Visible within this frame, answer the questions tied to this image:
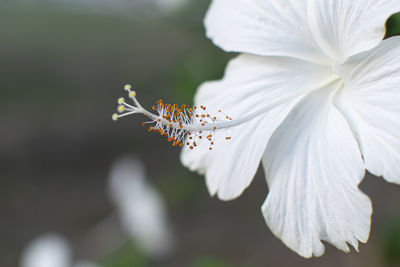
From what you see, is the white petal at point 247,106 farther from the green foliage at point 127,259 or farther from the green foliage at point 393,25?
the green foliage at point 127,259

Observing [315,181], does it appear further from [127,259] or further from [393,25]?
[127,259]

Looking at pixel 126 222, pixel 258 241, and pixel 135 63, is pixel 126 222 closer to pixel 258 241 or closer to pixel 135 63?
pixel 258 241

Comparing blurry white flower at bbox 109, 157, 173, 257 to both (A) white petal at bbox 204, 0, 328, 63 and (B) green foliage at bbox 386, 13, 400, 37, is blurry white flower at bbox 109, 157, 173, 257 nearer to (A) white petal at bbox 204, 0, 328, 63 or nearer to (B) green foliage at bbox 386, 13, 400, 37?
(A) white petal at bbox 204, 0, 328, 63

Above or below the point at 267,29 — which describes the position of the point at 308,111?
below

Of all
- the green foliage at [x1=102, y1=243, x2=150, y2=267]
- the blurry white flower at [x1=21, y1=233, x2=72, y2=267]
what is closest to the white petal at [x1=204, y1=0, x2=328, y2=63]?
the green foliage at [x1=102, y1=243, x2=150, y2=267]

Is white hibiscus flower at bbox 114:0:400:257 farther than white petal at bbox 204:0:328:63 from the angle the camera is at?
No

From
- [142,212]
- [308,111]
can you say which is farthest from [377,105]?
[142,212]
